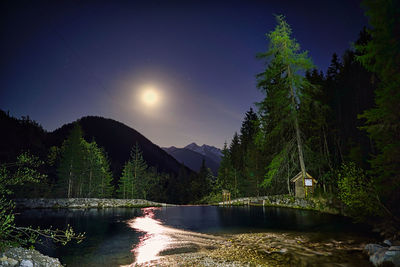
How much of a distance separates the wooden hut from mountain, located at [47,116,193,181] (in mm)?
99880

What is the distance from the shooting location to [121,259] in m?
7.11

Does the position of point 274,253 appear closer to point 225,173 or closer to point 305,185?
point 305,185

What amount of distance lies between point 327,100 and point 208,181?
1685 inches

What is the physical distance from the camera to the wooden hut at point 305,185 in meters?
22.4

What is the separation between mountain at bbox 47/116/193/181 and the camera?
12240cm

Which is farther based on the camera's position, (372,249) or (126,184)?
(126,184)

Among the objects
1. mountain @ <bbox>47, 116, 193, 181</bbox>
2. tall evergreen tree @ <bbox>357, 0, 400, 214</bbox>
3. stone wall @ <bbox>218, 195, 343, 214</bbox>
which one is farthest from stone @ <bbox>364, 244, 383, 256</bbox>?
mountain @ <bbox>47, 116, 193, 181</bbox>

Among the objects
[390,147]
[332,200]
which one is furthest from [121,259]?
[332,200]

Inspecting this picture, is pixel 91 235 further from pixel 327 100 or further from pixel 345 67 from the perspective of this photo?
pixel 345 67

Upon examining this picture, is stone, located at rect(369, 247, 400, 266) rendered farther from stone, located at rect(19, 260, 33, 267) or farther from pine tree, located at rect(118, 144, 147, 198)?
pine tree, located at rect(118, 144, 147, 198)

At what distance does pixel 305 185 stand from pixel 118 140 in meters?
132

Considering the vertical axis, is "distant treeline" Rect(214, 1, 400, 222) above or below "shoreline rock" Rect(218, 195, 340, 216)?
above

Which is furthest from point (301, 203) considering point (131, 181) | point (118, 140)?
point (118, 140)

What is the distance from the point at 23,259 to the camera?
500 centimetres
